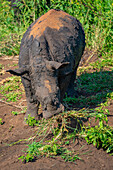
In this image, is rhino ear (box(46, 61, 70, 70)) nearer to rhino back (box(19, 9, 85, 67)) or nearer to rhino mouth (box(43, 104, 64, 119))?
rhino back (box(19, 9, 85, 67))

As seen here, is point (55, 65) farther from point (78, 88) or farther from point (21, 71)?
point (78, 88)

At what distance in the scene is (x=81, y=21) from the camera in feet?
28.7

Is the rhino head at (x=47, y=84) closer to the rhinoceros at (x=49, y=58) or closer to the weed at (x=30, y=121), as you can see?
the rhinoceros at (x=49, y=58)

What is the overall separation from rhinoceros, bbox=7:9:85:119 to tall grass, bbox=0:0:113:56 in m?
3.38

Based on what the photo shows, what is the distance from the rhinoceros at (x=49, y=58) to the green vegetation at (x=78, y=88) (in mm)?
341

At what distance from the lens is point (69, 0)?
29.8ft

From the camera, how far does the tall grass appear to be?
8.55 meters

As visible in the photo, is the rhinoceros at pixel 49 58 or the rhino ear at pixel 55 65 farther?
the rhinoceros at pixel 49 58

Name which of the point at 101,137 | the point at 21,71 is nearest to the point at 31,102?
the point at 21,71

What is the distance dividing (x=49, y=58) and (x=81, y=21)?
4951 millimetres

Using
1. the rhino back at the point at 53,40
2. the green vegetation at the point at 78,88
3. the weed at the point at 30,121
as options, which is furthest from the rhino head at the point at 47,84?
the weed at the point at 30,121

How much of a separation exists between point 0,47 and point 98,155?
639cm

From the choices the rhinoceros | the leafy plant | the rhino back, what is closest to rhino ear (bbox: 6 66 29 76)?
the rhinoceros

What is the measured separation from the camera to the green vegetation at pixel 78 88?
3.73 meters
